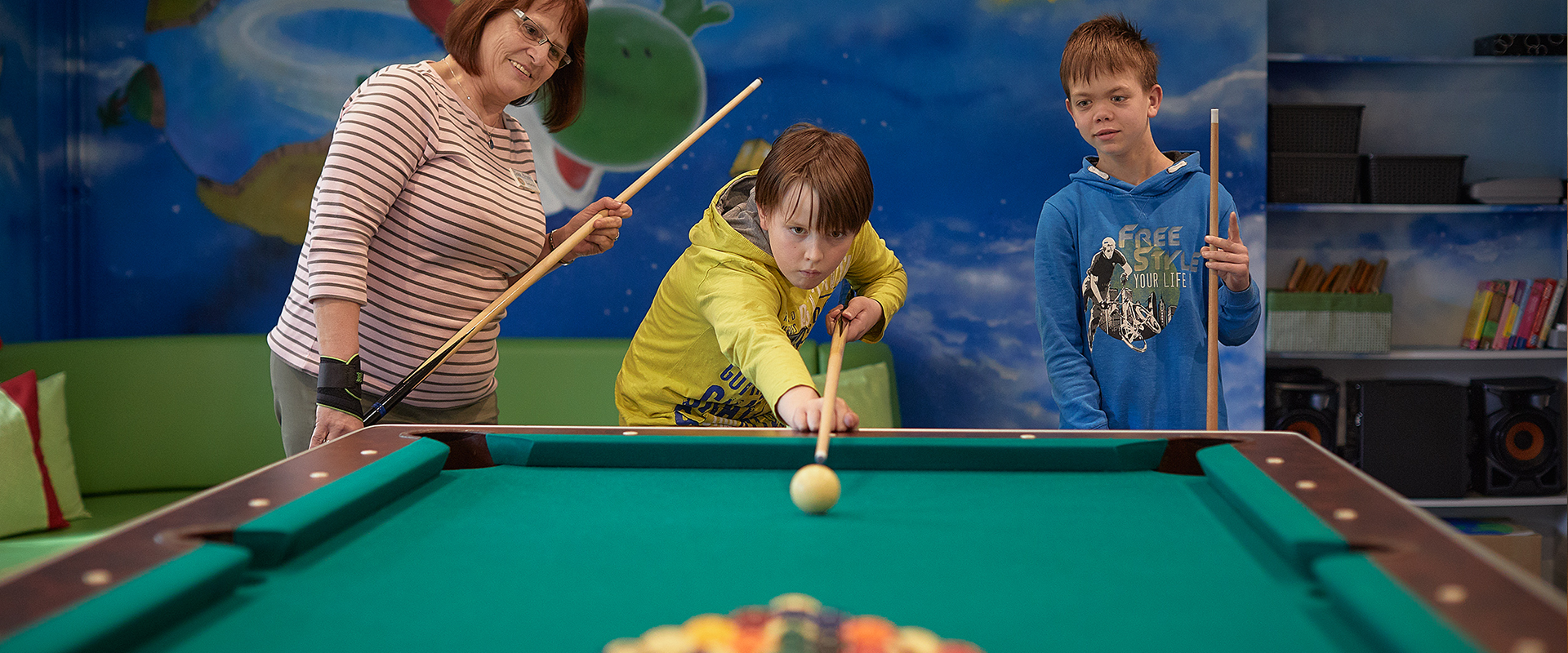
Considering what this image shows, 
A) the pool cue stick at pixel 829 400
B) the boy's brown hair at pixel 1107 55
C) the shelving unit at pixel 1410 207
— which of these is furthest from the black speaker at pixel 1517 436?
the pool cue stick at pixel 829 400

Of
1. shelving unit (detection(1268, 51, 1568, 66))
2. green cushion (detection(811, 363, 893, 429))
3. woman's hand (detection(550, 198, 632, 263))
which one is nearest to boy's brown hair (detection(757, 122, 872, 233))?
woman's hand (detection(550, 198, 632, 263))

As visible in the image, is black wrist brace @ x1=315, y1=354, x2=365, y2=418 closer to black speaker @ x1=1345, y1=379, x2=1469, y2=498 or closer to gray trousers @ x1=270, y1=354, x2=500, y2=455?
gray trousers @ x1=270, y1=354, x2=500, y2=455

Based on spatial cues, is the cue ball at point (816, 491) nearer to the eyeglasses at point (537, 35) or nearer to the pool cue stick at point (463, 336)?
the pool cue stick at point (463, 336)

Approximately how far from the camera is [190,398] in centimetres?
305

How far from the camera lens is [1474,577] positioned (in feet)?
2.58

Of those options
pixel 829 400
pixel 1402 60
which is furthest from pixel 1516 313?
pixel 829 400

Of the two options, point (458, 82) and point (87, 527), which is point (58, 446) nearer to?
point (87, 527)

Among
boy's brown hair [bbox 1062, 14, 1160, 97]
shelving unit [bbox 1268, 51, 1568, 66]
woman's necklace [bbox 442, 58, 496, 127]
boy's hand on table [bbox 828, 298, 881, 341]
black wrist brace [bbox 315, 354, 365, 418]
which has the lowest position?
black wrist brace [bbox 315, 354, 365, 418]

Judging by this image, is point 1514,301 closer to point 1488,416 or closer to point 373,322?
point 1488,416

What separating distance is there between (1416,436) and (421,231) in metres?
3.33

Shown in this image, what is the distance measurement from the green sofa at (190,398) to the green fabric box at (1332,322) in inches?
57.3

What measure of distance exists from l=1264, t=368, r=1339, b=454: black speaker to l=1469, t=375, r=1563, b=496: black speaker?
51 cm

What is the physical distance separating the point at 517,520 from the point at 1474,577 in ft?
3.07

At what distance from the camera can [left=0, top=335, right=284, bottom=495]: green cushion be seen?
2957mm
